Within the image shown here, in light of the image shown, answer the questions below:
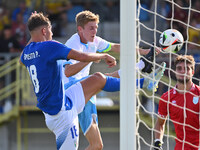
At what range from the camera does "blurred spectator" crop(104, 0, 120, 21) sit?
1230cm

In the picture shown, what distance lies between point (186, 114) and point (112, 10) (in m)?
7.09

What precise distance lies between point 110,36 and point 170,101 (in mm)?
6121

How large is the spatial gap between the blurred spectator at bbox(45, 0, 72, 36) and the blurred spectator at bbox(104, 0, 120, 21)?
0.91m

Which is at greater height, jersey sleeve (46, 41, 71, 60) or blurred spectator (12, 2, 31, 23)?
blurred spectator (12, 2, 31, 23)

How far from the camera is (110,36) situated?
38.7 ft

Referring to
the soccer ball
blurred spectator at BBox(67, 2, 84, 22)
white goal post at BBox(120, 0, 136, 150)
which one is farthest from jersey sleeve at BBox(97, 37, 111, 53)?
blurred spectator at BBox(67, 2, 84, 22)

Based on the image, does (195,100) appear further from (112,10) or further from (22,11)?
(22,11)

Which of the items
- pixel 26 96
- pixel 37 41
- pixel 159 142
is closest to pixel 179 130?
pixel 159 142

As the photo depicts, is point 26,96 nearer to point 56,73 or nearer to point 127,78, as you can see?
point 56,73

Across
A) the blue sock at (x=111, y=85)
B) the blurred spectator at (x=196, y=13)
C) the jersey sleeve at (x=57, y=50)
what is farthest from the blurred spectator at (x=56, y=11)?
the jersey sleeve at (x=57, y=50)

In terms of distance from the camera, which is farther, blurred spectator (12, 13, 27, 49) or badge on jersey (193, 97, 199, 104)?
blurred spectator (12, 13, 27, 49)

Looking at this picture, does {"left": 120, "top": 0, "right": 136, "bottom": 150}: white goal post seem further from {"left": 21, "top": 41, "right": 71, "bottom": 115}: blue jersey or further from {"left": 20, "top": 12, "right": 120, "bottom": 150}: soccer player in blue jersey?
{"left": 21, "top": 41, "right": 71, "bottom": 115}: blue jersey

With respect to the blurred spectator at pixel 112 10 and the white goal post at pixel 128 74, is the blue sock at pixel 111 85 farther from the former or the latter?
the blurred spectator at pixel 112 10

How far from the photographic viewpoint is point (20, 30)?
38.2 feet
